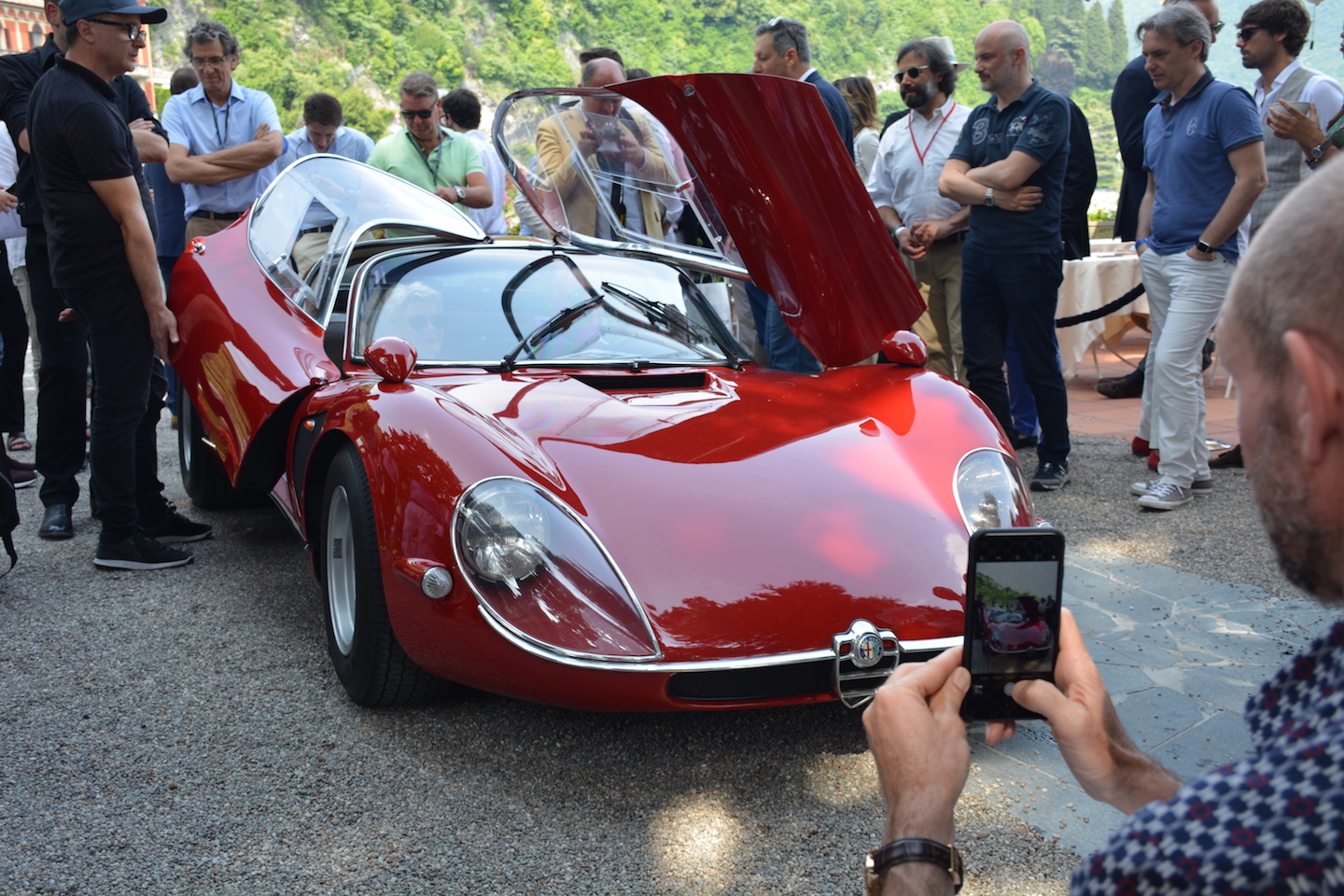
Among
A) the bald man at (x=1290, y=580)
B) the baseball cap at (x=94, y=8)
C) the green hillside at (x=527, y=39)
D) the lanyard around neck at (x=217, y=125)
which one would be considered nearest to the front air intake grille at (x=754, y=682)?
the bald man at (x=1290, y=580)

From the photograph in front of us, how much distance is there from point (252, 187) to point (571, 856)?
16.6 feet

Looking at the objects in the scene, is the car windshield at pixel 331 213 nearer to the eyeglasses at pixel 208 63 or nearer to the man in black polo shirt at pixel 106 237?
the man in black polo shirt at pixel 106 237

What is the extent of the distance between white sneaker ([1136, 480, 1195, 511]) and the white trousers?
0.15 feet

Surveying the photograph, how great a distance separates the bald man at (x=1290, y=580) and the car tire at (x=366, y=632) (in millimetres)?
2102

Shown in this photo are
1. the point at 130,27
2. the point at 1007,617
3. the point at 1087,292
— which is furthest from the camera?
the point at 1087,292

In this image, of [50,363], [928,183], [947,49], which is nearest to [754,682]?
[50,363]

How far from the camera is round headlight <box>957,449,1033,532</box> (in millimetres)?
2705

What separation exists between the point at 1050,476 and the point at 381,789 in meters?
3.80

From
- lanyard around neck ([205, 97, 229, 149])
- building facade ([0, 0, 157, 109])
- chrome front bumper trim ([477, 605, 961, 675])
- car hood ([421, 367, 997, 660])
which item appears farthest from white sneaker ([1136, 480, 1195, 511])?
building facade ([0, 0, 157, 109])

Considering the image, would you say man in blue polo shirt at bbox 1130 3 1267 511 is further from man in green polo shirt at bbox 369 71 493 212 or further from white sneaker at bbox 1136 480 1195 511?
man in green polo shirt at bbox 369 71 493 212

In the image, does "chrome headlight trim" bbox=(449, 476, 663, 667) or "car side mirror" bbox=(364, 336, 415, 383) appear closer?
"chrome headlight trim" bbox=(449, 476, 663, 667)

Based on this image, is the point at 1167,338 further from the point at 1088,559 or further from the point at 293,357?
the point at 293,357

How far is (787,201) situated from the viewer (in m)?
3.44

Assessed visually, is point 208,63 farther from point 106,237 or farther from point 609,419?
point 609,419
